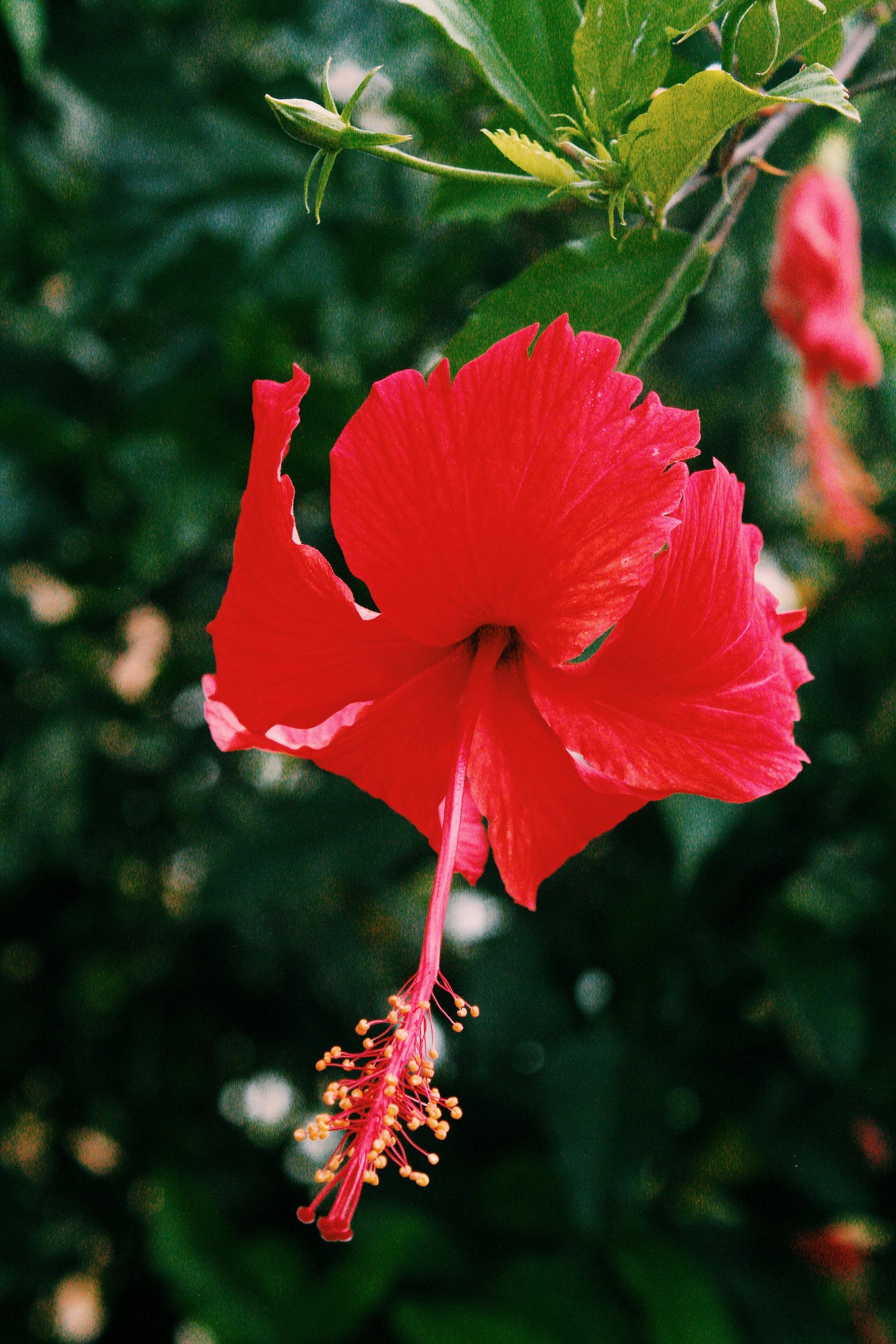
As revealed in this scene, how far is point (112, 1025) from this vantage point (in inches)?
78.5

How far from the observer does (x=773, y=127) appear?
0.60 metres

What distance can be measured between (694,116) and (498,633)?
0.25m

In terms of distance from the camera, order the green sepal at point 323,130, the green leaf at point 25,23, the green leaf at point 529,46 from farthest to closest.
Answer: the green leaf at point 25,23 < the green leaf at point 529,46 < the green sepal at point 323,130

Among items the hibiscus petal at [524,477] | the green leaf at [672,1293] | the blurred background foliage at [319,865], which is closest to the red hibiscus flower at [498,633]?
the hibiscus petal at [524,477]

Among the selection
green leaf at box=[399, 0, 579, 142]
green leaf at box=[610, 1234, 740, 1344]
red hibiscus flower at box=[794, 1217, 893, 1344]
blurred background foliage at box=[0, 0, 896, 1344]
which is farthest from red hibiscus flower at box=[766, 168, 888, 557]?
red hibiscus flower at box=[794, 1217, 893, 1344]

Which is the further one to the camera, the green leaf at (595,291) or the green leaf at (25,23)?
the green leaf at (25,23)

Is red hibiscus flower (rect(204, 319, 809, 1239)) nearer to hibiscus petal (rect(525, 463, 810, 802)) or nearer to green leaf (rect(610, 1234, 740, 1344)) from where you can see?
hibiscus petal (rect(525, 463, 810, 802))

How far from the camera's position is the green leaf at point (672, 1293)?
5.03 feet

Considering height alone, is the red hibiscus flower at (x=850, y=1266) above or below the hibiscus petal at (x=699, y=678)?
below

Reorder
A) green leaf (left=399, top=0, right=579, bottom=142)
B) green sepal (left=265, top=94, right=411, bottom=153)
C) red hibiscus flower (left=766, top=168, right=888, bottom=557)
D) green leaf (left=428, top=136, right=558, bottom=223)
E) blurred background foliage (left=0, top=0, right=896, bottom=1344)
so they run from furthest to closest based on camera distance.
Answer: blurred background foliage (left=0, top=0, right=896, bottom=1344), red hibiscus flower (left=766, top=168, right=888, bottom=557), green leaf (left=428, top=136, right=558, bottom=223), green leaf (left=399, top=0, right=579, bottom=142), green sepal (left=265, top=94, right=411, bottom=153)

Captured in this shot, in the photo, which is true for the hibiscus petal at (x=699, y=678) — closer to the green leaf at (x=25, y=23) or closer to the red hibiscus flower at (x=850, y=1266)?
the green leaf at (x=25, y=23)

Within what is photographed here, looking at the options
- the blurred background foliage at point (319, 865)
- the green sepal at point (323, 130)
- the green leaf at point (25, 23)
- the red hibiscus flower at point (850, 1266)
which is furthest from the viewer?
the red hibiscus flower at point (850, 1266)

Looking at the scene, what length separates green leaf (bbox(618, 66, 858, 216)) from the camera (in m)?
0.43

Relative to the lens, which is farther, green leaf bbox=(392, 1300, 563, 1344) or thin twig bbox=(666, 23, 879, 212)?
green leaf bbox=(392, 1300, 563, 1344)
